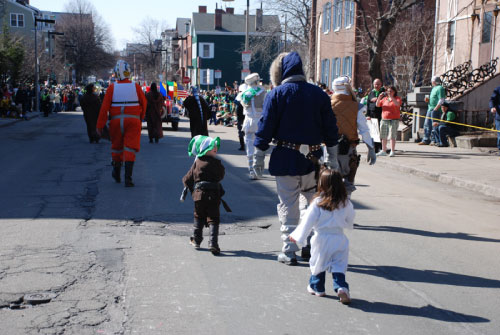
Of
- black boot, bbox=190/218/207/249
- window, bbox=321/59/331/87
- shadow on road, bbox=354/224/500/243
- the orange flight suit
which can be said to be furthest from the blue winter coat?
window, bbox=321/59/331/87

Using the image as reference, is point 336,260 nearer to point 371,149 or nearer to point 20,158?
point 371,149

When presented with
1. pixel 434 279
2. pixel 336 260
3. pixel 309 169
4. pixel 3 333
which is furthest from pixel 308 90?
pixel 3 333

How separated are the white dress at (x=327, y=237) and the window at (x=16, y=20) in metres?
78.0

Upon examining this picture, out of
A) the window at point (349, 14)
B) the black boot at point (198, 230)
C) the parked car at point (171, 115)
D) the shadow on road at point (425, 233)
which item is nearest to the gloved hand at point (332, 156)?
the black boot at point (198, 230)

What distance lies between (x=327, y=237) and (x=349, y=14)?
112ft

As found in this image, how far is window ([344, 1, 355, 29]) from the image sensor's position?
1460 inches

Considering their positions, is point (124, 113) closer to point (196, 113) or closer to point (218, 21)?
point (196, 113)

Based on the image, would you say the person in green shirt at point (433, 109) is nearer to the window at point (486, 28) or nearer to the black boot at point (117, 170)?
the window at point (486, 28)

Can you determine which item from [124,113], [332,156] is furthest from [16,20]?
[332,156]

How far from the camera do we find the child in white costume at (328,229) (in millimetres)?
5121

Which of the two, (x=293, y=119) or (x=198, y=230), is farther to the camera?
(x=198, y=230)

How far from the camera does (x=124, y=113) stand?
34.9 feet

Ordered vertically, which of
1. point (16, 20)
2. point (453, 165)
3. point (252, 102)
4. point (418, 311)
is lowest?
point (418, 311)

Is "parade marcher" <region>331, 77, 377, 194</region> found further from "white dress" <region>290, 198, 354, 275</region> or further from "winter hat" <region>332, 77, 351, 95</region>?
"white dress" <region>290, 198, 354, 275</region>
